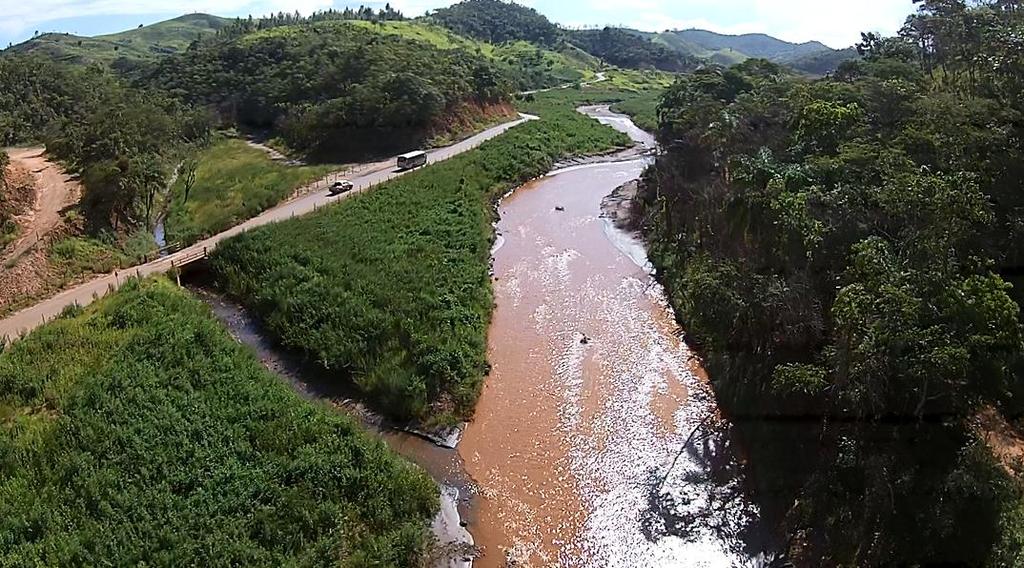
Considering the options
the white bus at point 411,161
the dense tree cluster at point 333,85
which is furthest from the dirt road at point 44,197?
the white bus at point 411,161

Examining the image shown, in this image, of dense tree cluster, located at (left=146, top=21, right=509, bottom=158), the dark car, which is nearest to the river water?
the dark car

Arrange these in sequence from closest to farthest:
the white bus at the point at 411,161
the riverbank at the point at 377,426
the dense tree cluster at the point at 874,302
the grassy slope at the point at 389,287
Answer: the dense tree cluster at the point at 874,302, the riverbank at the point at 377,426, the grassy slope at the point at 389,287, the white bus at the point at 411,161

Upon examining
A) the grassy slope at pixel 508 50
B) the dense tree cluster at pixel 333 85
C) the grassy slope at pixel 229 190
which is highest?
the grassy slope at pixel 508 50

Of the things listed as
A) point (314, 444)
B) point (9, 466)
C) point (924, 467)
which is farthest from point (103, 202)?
point (924, 467)

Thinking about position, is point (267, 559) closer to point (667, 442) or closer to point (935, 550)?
point (667, 442)

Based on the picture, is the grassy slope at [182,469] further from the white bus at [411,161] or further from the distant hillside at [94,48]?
the distant hillside at [94,48]

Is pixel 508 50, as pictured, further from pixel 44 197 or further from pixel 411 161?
pixel 44 197

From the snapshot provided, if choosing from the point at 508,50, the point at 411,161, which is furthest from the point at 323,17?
the point at 411,161
